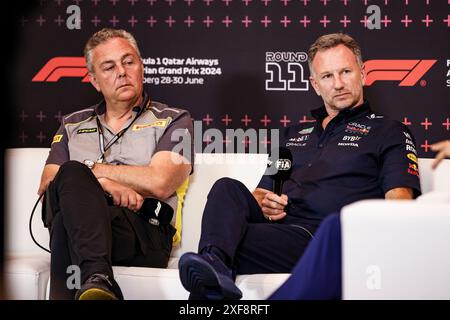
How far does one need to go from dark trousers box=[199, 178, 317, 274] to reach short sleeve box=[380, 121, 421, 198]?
39cm

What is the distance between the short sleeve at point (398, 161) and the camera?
301cm

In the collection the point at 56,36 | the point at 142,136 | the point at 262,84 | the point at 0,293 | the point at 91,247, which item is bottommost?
the point at 0,293

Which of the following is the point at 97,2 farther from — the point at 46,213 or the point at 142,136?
the point at 46,213

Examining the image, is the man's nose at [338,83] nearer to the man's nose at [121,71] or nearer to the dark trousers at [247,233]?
the dark trousers at [247,233]

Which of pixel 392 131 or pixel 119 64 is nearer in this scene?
pixel 392 131

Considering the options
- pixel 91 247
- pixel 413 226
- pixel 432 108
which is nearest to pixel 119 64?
pixel 91 247

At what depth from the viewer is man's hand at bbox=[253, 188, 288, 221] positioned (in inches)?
122

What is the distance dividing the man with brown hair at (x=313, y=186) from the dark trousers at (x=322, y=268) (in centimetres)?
45

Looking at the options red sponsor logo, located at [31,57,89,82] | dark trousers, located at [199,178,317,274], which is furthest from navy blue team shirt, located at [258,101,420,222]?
red sponsor logo, located at [31,57,89,82]

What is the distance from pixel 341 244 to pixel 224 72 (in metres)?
2.23

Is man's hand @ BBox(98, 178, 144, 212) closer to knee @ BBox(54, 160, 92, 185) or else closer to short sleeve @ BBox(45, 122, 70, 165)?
knee @ BBox(54, 160, 92, 185)

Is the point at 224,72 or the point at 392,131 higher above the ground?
the point at 224,72

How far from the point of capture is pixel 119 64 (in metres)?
3.61

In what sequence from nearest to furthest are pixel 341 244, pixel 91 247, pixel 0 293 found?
pixel 341 244, pixel 91 247, pixel 0 293
